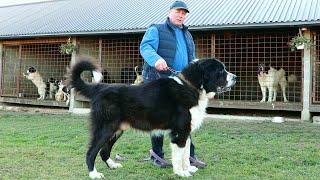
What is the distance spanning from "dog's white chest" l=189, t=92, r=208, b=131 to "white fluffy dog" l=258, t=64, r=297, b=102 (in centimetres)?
862

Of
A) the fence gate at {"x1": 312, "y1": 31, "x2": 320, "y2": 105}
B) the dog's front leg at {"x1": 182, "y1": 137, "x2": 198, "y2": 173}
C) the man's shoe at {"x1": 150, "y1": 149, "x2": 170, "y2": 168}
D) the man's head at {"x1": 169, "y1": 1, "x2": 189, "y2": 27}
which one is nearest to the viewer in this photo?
the dog's front leg at {"x1": 182, "y1": 137, "x2": 198, "y2": 173}

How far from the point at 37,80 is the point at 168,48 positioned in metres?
12.8

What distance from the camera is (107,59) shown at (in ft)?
55.2

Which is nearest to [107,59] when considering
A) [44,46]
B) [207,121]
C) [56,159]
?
[44,46]

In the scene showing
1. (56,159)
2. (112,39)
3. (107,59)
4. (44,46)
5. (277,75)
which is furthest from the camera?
(44,46)

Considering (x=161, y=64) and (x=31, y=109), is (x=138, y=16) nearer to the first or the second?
(x=31, y=109)

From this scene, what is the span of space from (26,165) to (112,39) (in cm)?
984

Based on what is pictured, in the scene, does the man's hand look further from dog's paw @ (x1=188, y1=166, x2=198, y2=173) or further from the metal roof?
the metal roof

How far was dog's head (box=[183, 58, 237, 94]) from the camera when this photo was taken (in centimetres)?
510

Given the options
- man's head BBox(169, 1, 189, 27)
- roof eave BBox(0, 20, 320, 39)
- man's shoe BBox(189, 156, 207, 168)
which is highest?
roof eave BBox(0, 20, 320, 39)

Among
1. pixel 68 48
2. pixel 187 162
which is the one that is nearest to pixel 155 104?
pixel 187 162

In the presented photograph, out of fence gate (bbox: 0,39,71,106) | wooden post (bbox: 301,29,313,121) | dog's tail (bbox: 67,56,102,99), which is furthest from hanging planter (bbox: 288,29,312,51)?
fence gate (bbox: 0,39,71,106)

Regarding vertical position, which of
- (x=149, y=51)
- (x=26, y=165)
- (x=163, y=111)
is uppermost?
(x=149, y=51)

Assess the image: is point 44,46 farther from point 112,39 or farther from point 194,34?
point 194,34
